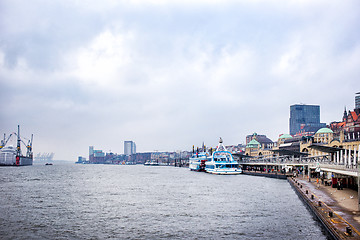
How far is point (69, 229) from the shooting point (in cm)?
3803

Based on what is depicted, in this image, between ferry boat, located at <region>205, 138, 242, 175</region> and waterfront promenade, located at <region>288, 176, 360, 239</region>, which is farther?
ferry boat, located at <region>205, 138, 242, 175</region>

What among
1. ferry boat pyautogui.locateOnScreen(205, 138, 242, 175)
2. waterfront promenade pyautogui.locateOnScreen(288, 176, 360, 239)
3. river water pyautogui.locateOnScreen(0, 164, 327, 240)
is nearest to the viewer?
waterfront promenade pyautogui.locateOnScreen(288, 176, 360, 239)

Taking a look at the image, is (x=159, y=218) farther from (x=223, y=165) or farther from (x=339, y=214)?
(x=223, y=165)

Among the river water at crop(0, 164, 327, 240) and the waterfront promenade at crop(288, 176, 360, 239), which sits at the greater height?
the waterfront promenade at crop(288, 176, 360, 239)

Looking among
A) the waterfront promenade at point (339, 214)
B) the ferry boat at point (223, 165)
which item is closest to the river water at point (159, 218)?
the waterfront promenade at point (339, 214)

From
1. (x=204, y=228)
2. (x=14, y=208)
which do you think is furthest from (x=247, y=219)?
(x=14, y=208)

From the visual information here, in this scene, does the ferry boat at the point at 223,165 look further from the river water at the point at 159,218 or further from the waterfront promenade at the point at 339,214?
the waterfront promenade at the point at 339,214

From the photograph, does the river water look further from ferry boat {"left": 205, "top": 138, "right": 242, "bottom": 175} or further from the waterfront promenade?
ferry boat {"left": 205, "top": 138, "right": 242, "bottom": 175}

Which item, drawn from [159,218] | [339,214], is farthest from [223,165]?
[339,214]

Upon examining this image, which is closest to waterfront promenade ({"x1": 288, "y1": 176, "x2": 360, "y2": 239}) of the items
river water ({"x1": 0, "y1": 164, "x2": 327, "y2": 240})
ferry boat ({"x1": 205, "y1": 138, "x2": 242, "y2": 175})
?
river water ({"x1": 0, "y1": 164, "x2": 327, "y2": 240})

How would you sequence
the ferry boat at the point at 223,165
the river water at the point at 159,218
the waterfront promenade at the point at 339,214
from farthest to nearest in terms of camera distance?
the ferry boat at the point at 223,165
the river water at the point at 159,218
the waterfront promenade at the point at 339,214

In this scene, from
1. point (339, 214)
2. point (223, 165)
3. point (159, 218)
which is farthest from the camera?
point (223, 165)

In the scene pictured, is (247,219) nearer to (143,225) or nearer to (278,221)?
(278,221)

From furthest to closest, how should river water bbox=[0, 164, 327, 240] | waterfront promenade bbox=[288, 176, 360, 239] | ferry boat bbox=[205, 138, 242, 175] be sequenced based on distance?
1. ferry boat bbox=[205, 138, 242, 175]
2. river water bbox=[0, 164, 327, 240]
3. waterfront promenade bbox=[288, 176, 360, 239]
